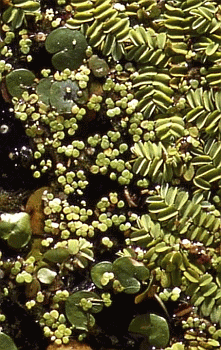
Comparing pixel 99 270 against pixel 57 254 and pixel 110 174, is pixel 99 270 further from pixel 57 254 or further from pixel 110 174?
pixel 110 174

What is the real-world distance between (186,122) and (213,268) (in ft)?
1.23

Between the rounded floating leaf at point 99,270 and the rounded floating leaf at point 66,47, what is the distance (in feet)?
1.65

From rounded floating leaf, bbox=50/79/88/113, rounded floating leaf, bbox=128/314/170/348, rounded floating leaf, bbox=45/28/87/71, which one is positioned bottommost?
rounded floating leaf, bbox=128/314/170/348

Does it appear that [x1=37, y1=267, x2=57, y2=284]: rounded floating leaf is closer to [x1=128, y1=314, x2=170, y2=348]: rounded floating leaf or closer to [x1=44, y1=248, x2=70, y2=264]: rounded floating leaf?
[x1=44, y1=248, x2=70, y2=264]: rounded floating leaf

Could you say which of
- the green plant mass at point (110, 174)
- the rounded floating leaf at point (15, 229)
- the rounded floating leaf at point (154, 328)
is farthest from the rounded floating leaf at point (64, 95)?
the rounded floating leaf at point (154, 328)

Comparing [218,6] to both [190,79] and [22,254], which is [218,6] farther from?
[22,254]

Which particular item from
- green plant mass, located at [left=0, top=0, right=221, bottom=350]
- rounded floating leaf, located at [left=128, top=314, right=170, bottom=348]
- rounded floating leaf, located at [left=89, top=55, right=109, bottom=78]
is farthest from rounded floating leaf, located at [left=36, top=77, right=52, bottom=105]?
rounded floating leaf, located at [left=128, top=314, right=170, bottom=348]

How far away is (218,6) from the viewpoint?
6.80ft

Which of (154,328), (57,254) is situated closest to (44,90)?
(57,254)

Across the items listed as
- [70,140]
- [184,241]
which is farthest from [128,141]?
[184,241]

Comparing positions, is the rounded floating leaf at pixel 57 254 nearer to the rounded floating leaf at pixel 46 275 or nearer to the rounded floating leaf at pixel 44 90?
the rounded floating leaf at pixel 46 275

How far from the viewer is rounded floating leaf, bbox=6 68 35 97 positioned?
2.06 meters

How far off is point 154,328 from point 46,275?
303 millimetres

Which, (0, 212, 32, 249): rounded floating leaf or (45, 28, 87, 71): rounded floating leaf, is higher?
(45, 28, 87, 71): rounded floating leaf
